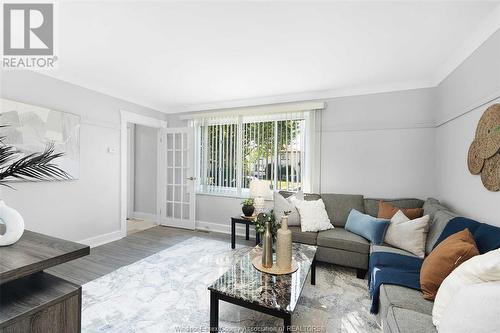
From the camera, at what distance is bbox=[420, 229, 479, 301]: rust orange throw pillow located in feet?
4.70

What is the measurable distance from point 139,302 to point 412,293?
2185mm

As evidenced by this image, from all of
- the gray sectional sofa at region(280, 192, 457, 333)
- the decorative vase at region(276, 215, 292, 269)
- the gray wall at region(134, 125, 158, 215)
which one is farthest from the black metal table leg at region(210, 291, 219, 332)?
the gray wall at region(134, 125, 158, 215)

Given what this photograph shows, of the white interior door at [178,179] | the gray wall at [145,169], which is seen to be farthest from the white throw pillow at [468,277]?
the gray wall at [145,169]

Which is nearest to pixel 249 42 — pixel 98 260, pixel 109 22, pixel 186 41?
pixel 186 41

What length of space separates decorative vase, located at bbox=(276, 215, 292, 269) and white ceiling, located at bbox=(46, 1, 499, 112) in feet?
5.40

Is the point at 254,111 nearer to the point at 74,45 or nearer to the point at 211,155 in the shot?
the point at 211,155

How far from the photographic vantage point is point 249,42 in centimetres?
221

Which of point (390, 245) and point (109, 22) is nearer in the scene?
point (109, 22)

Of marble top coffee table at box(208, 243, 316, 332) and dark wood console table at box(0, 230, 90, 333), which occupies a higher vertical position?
dark wood console table at box(0, 230, 90, 333)

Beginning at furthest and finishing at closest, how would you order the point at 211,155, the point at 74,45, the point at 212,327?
the point at 211,155 → the point at 74,45 → the point at 212,327

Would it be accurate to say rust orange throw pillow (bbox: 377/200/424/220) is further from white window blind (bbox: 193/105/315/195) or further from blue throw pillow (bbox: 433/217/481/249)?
white window blind (bbox: 193/105/315/195)

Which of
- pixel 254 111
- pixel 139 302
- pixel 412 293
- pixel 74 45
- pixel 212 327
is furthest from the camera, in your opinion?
pixel 254 111

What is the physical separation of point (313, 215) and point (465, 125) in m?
1.84

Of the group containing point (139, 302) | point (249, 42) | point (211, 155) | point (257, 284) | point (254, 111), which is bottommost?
point (139, 302)
